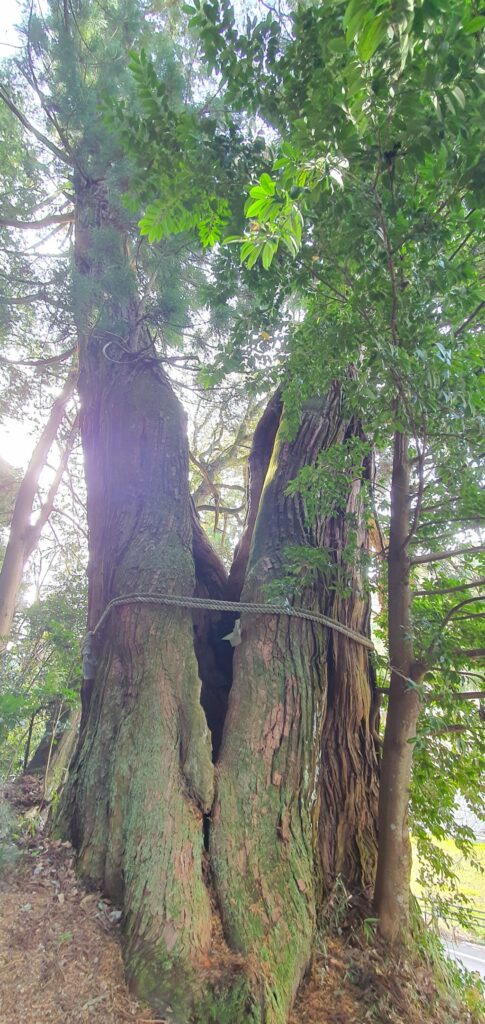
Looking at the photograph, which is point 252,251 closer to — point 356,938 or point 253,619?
point 253,619

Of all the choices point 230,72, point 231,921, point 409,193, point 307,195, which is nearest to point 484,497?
point 409,193

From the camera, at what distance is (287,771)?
1780 mm

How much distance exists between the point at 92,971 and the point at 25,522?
4.99 metres

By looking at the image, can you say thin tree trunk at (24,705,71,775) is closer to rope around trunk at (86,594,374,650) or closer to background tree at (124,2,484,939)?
rope around trunk at (86,594,374,650)

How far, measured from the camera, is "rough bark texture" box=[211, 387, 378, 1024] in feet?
4.88

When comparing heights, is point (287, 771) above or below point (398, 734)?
below

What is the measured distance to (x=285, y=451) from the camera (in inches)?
105

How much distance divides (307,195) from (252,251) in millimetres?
222

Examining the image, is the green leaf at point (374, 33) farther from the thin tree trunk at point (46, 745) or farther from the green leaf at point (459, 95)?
the thin tree trunk at point (46, 745)

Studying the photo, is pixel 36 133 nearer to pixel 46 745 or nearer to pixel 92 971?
pixel 46 745

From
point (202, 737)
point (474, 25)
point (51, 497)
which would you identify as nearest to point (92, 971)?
point (202, 737)

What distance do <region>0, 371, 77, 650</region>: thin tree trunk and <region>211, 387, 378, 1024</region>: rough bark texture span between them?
3880 mm

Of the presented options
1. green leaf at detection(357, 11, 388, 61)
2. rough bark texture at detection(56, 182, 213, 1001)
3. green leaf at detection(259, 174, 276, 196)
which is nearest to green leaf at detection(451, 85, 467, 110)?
green leaf at detection(357, 11, 388, 61)

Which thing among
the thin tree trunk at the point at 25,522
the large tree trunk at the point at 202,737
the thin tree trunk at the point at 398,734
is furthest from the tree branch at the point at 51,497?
the thin tree trunk at the point at 398,734
